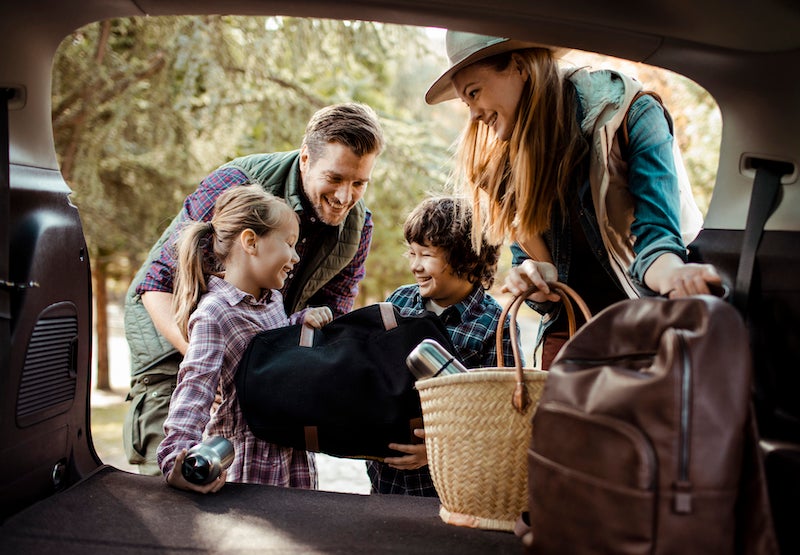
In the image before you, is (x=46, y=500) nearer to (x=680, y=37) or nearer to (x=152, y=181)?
(x=680, y=37)

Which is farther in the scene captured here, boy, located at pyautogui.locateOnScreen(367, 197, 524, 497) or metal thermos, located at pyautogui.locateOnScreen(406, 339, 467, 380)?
boy, located at pyautogui.locateOnScreen(367, 197, 524, 497)

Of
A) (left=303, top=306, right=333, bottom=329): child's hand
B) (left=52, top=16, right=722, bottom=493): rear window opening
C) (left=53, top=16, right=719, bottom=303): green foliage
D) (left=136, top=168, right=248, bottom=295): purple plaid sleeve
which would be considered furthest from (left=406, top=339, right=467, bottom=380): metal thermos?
(left=52, top=16, right=722, bottom=493): rear window opening

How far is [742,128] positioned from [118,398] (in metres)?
9.84

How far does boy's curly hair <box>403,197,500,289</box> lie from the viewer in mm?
2545

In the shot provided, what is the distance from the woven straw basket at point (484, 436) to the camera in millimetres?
1520

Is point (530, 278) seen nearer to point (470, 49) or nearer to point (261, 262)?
point (470, 49)

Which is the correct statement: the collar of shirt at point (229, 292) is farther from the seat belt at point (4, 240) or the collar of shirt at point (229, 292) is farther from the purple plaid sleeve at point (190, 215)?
the seat belt at point (4, 240)

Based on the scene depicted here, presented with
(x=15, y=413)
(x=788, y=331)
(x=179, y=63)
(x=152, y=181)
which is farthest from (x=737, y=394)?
(x=152, y=181)

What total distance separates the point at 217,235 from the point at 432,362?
0.94 meters

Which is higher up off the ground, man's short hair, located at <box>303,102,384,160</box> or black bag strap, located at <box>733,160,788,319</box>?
man's short hair, located at <box>303,102,384,160</box>

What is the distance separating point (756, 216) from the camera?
1.48 m

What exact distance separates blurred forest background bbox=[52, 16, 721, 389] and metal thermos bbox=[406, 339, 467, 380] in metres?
3.59

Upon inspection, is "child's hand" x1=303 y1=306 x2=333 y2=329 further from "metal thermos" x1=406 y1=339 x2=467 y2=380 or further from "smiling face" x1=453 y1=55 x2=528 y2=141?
"smiling face" x1=453 y1=55 x2=528 y2=141

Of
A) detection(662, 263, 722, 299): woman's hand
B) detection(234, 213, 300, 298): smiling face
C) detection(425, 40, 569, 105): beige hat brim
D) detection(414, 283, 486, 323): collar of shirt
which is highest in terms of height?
detection(425, 40, 569, 105): beige hat brim
